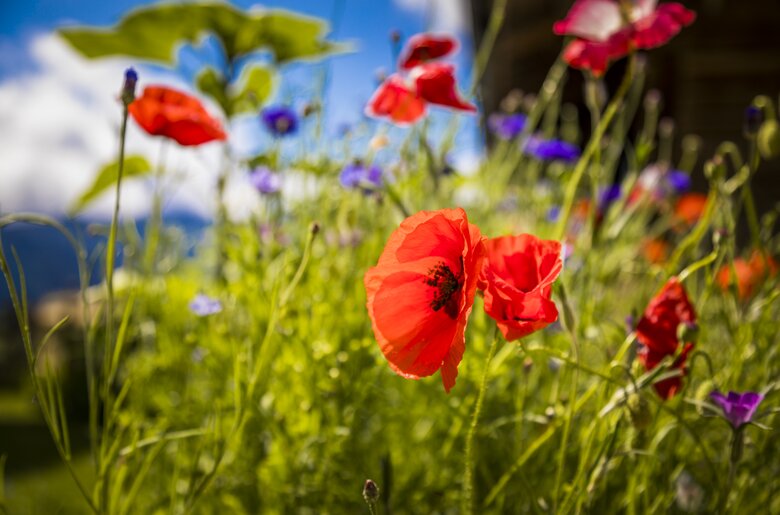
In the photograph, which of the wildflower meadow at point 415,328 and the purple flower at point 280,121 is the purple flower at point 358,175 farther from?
the purple flower at point 280,121

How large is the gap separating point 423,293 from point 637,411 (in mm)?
178

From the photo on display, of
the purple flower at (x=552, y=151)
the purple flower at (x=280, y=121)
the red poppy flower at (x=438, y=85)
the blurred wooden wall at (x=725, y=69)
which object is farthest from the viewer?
the blurred wooden wall at (x=725, y=69)

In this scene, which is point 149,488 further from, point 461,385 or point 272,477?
point 461,385

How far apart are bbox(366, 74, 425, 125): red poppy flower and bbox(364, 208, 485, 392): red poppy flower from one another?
0.87 feet

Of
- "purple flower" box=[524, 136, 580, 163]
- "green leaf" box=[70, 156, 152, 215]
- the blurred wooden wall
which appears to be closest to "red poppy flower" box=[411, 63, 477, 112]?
"purple flower" box=[524, 136, 580, 163]

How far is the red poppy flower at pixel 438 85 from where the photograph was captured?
0.61 meters

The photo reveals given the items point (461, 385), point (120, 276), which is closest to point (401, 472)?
point (461, 385)

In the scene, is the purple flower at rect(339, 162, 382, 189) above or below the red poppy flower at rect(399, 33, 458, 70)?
below

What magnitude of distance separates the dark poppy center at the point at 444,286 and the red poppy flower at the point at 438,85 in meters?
0.22

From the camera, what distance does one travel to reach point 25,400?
375 centimetres

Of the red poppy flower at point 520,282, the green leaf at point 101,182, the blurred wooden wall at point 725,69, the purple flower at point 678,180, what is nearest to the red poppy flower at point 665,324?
the red poppy flower at point 520,282

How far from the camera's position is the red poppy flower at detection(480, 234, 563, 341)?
15.3 inches

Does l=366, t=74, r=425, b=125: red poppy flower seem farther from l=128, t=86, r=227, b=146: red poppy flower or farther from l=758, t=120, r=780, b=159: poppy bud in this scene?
l=758, t=120, r=780, b=159: poppy bud

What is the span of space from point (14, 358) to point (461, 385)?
4609 millimetres
